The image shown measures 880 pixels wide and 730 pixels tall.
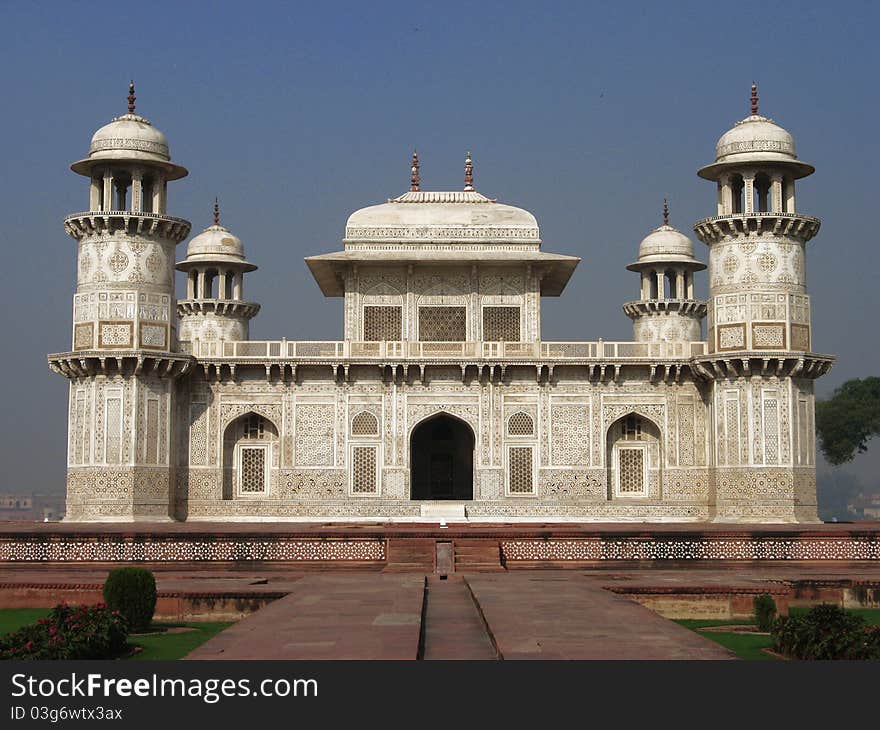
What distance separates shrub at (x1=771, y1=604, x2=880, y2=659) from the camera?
10.2 m

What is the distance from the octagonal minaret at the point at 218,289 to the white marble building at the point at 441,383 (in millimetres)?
7254

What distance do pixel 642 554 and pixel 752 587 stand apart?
15.8 ft

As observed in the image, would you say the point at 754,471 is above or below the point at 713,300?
below

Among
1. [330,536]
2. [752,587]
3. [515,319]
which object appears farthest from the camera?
[515,319]

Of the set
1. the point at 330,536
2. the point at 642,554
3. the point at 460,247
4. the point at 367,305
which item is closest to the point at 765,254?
the point at 460,247

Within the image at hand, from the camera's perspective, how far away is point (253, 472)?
32250mm

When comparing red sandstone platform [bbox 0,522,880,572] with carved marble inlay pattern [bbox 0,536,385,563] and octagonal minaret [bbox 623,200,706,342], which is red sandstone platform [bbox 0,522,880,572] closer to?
carved marble inlay pattern [bbox 0,536,385,563]

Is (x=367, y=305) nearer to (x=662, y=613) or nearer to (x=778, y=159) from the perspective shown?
(x=778, y=159)

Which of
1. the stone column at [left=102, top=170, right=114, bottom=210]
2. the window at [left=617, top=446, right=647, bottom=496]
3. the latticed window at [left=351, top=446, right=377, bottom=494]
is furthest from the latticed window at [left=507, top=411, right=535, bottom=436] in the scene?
the stone column at [left=102, top=170, right=114, bottom=210]

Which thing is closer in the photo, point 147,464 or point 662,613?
point 662,613

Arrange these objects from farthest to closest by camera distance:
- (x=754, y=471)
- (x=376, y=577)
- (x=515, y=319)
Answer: (x=515, y=319), (x=754, y=471), (x=376, y=577)

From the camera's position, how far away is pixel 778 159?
30547 mm

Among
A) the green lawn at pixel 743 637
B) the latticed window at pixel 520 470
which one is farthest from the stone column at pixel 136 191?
the green lawn at pixel 743 637

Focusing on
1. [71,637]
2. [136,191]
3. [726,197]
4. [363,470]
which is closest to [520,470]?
[363,470]
